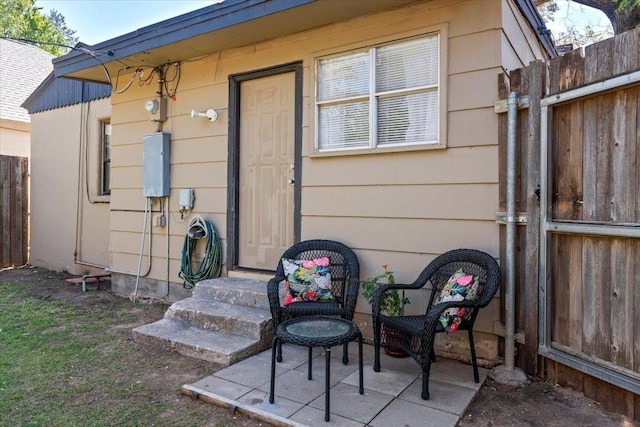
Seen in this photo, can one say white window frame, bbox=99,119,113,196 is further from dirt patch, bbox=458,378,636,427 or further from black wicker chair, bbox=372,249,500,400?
dirt patch, bbox=458,378,636,427

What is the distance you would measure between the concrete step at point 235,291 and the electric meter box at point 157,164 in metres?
1.31

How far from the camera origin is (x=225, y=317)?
341cm

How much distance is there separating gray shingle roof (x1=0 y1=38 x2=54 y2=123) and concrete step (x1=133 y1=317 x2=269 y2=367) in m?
8.06

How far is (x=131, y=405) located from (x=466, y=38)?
323 cm

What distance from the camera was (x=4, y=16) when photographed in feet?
49.3

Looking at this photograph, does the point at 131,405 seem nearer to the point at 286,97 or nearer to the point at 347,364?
the point at 347,364

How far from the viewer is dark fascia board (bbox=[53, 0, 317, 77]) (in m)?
3.47

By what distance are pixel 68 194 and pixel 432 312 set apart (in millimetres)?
6399

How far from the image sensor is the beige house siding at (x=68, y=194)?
635 cm

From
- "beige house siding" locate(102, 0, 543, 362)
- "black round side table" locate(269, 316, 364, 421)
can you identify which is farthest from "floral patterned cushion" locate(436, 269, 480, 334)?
"black round side table" locate(269, 316, 364, 421)

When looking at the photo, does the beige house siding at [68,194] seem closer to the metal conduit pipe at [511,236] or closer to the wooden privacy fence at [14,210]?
the wooden privacy fence at [14,210]

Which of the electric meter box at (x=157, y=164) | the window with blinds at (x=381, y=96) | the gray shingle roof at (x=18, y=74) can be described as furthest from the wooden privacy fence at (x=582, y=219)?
the gray shingle roof at (x=18, y=74)

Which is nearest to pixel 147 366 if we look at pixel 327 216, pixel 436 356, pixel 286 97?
pixel 327 216

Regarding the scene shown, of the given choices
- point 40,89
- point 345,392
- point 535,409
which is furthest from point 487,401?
point 40,89
